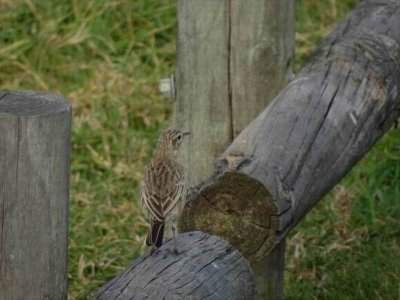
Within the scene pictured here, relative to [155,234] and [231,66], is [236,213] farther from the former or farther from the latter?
[231,66]

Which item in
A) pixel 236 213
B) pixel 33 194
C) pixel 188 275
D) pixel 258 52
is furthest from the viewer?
pixel 258 52

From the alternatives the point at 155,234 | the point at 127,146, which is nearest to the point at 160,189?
the point at 155,234

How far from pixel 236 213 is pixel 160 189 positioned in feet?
1.19

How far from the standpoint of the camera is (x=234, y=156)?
14.3ft

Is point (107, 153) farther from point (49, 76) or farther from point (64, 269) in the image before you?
point (64, 269)

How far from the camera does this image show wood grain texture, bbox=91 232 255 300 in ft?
11.7

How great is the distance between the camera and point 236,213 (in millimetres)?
4316

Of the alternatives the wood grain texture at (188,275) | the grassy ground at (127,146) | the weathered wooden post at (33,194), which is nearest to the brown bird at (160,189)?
the wood grain texture at (188,275)

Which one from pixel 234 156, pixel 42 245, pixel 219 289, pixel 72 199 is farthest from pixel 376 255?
pixel 42 245

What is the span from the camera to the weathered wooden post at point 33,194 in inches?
132

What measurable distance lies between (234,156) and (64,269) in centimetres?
98

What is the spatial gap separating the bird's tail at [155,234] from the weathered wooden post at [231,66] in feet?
3.60

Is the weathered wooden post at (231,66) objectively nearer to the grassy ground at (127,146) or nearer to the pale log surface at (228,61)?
the pale log surface at (228,61)

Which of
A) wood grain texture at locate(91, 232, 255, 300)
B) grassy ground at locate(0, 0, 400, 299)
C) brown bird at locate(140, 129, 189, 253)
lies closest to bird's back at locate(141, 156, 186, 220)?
brown bird at locate(140, 129, 189, 253)
